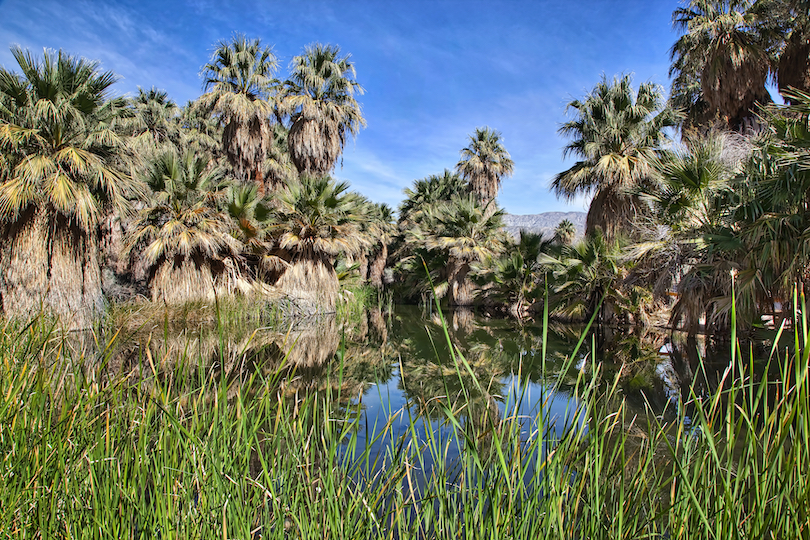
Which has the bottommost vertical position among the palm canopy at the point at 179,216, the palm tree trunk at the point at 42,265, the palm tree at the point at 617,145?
the palm tree trunk at the point at 42,265

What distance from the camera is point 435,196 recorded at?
28406mm

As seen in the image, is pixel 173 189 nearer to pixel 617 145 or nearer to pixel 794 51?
pixel 617 145

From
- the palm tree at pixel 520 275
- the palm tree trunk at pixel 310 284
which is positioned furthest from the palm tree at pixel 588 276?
the palm tree trunk at pixel 310 284

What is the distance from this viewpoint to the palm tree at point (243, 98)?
56.9 feet

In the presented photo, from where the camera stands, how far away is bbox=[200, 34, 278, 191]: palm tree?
1734 centimetres

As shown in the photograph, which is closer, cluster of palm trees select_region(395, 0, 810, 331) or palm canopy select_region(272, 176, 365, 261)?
cluster of palm trees select_region(395, 0, 810, 331)

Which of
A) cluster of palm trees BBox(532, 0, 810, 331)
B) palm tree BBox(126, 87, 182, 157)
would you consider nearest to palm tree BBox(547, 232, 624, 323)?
cluster of palm trees BBox(532, 0, 810, 331)

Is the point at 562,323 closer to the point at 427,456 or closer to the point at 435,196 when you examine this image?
the point at 427,456

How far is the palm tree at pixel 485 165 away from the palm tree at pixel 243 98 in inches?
510

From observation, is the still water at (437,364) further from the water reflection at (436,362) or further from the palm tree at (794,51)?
the palm tree at (794,51)

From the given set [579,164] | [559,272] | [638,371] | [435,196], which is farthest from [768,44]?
[435,196]

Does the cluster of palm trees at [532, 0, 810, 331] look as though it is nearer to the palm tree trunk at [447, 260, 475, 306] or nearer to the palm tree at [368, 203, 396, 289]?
the palm tree trunk at [447, 260, 475, 306]

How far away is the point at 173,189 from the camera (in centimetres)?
1261

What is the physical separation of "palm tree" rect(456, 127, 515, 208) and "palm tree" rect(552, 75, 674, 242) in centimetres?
1201
